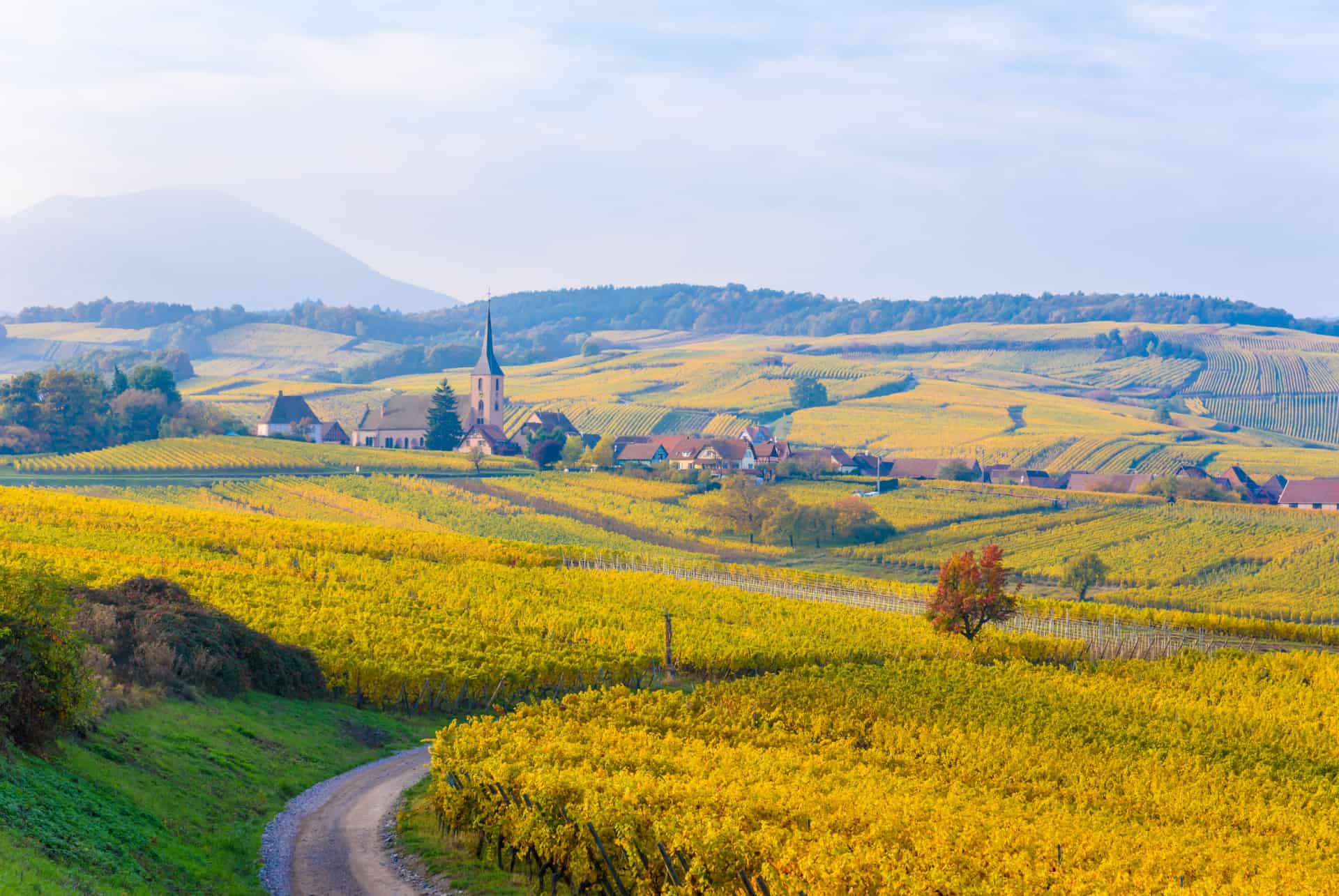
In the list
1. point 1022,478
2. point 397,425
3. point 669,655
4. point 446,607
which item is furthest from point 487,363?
point 669,655

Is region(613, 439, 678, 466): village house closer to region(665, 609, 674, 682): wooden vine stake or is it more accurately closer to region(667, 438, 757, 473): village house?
region(667, 438, 757, 473): village house

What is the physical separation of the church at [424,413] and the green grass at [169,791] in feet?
354

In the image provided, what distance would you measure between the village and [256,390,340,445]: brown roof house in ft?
0.42

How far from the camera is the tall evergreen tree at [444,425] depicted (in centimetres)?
13088

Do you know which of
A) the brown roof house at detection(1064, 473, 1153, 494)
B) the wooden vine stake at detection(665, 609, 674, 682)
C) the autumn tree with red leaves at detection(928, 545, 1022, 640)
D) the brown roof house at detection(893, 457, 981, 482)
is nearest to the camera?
the wooden vine stake at detection(665, 609, 674, 682)

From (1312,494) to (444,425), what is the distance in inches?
3091

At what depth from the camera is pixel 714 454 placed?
13025cm

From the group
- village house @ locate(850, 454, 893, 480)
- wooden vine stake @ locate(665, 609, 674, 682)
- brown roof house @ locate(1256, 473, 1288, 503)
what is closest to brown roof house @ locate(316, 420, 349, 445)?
village house @ locate(850, 454, 893, 480)

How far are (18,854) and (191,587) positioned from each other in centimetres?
2709

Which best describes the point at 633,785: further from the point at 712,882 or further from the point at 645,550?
the point at 645,550

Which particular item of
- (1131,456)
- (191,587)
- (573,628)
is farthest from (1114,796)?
(1131,456)

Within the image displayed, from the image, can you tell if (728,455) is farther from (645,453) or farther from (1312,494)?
(1312,494)

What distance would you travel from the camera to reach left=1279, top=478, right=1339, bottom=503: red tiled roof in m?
104

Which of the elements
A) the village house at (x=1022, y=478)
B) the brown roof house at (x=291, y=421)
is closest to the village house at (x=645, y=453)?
the brown roof house at (x=291, y=421)
